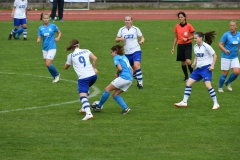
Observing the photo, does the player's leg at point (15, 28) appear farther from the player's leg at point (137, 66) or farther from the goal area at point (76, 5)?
the goal area at point (76, 5)

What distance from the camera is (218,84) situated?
2112 centimetres

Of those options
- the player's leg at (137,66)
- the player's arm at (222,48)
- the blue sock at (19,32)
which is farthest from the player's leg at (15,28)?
the player's arm at (222,48)

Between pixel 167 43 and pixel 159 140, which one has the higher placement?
pixel 159 140

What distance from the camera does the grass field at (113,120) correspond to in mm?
12781

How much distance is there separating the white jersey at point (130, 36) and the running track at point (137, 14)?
21600 mm

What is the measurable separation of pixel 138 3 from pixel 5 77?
26182 millimetres

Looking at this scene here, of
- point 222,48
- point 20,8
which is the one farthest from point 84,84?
point 20,8

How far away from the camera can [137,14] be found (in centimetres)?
4394

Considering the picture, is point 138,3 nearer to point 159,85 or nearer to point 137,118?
point 159,85

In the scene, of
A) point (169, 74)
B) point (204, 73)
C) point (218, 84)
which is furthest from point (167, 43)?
point (204, 73)

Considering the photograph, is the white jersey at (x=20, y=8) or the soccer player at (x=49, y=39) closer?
the soccer player at (x=49, y=39)

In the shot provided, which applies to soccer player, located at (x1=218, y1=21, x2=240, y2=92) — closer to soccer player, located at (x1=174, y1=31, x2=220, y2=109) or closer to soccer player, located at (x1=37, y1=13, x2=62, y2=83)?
soccer player, located at (x1=174, y1=31, x2=220, y2=109)

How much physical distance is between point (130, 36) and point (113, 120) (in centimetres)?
498

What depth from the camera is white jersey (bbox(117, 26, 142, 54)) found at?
20016mm
